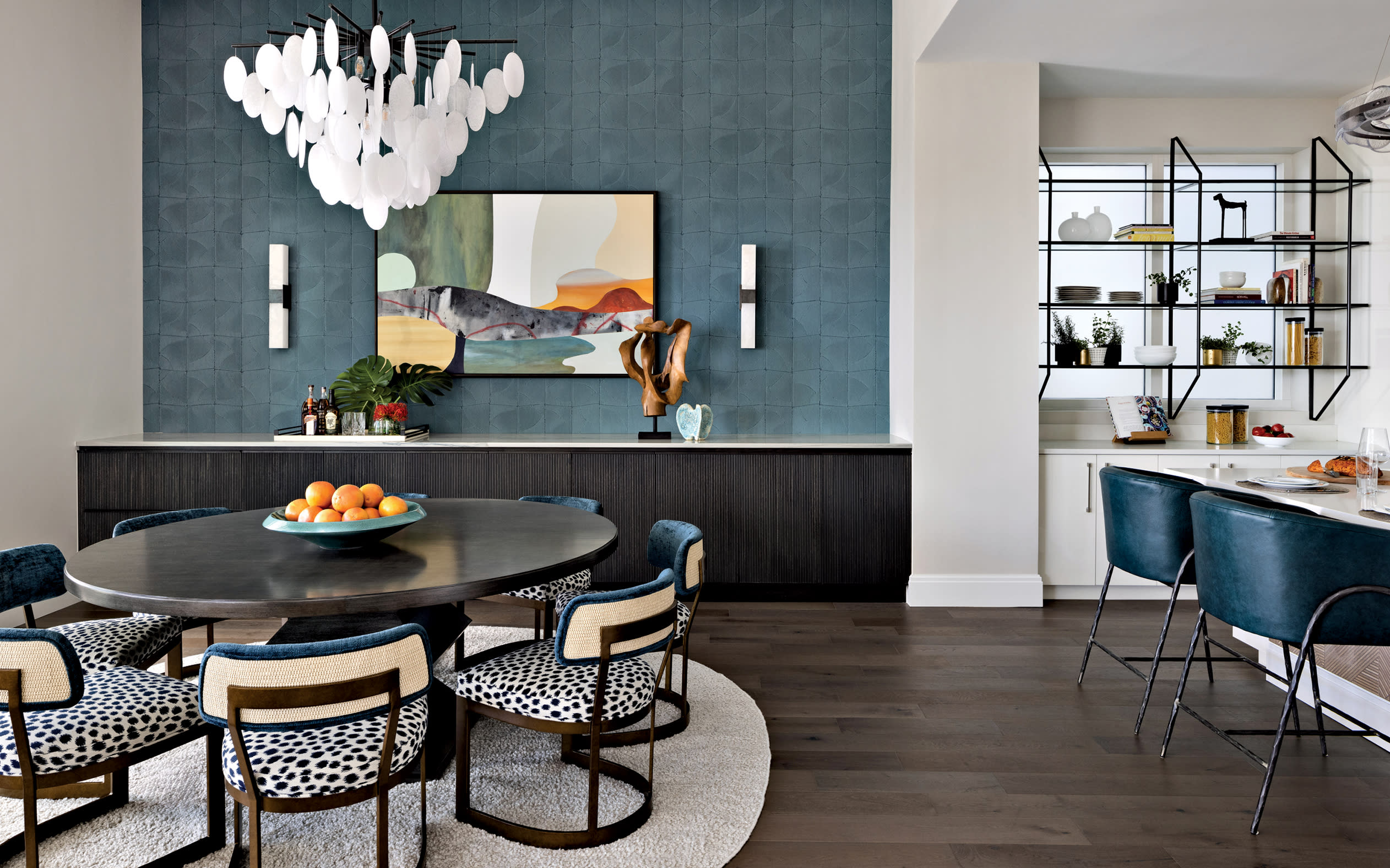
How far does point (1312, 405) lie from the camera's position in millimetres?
4770

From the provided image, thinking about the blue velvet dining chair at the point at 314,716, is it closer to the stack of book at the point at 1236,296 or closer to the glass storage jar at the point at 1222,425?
the glass storage jar at the point at 1222,425

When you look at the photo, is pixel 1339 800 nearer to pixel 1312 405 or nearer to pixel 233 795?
pixel 233 795

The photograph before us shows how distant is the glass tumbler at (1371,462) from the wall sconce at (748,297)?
2.96m

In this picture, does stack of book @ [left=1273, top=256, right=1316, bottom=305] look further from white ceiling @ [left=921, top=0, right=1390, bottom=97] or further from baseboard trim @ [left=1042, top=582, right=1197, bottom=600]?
baseboard trim @ [left=1042, top=582, right=1197, bottom=600]

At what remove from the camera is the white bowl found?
15.0 feet

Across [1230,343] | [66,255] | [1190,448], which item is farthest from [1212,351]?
[66,255]

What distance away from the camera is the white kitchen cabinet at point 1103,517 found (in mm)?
4328

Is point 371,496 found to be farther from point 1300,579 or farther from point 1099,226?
point 1099,226

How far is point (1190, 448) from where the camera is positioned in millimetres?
4422

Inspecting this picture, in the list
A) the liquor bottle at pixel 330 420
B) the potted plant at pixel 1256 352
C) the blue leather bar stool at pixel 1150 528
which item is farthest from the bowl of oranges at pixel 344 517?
the potted plant at pixel 1256 352

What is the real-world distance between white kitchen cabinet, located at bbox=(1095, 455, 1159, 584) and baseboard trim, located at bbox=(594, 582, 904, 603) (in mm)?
1052

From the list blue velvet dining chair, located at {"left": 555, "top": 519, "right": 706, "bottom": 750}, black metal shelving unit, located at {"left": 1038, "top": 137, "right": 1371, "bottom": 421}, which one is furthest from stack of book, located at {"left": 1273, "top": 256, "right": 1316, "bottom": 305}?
blue velvet dining chair, located at {"left": 555, "top": 519, "right": 706, "bottom": 750}

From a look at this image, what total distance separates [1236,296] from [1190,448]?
936 mm

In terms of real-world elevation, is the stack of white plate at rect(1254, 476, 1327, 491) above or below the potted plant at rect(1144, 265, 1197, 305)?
below
